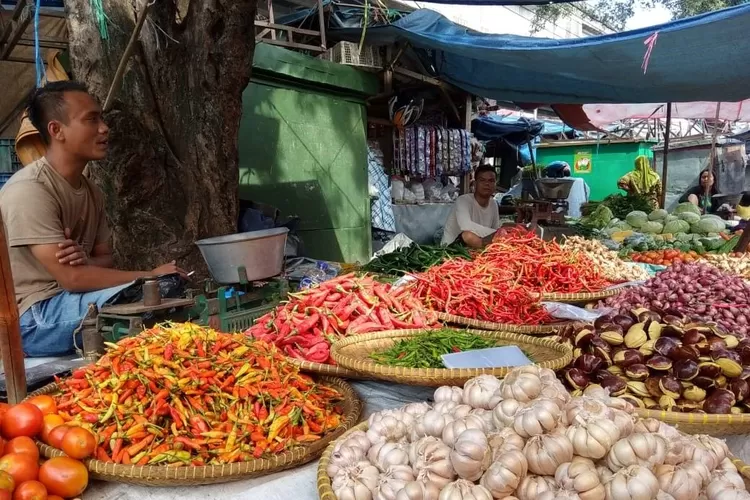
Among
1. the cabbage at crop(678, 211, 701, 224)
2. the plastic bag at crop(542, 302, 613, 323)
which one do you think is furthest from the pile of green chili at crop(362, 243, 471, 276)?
the cabbage at crop(678, 211, 701, 224)

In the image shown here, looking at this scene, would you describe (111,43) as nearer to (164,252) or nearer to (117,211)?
(117,211)

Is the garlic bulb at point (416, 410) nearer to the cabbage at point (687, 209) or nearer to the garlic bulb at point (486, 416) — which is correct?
the garlic bulb at point (486, 416)

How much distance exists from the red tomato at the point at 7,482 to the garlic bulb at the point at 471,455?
1.26m

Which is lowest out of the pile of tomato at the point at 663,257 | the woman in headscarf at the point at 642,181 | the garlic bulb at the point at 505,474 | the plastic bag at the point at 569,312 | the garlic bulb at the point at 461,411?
the pile of tomato at the point at 663,257

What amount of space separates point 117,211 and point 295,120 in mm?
3532

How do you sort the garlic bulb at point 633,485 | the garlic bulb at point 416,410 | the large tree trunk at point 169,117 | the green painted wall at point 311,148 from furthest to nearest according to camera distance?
the green painted wall at point 311,148
the large tree trunk at point 169,117
the garlic bulb at point 416,410
the garlic bulb at point 633,485

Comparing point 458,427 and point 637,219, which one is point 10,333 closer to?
point 458,427

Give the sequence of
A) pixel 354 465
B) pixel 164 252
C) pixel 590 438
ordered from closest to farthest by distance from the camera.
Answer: pixel 590 438, pixel 354 465, pixel 164 252

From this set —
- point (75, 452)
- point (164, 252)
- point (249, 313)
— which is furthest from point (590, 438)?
point (164, 252)

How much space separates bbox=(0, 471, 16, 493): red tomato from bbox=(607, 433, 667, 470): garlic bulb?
5.42ft

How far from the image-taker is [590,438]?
1.36m

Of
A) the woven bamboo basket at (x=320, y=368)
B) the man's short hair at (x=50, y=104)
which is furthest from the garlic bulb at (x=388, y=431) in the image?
the man's short hair at (x=50, y=104)

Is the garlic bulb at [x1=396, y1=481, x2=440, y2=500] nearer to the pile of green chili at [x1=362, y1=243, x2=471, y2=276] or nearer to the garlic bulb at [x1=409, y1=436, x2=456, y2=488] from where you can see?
the garlic bulb at [x1=409, y1=436, x2=456, y2=488]

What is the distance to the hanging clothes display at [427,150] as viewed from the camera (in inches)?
363
